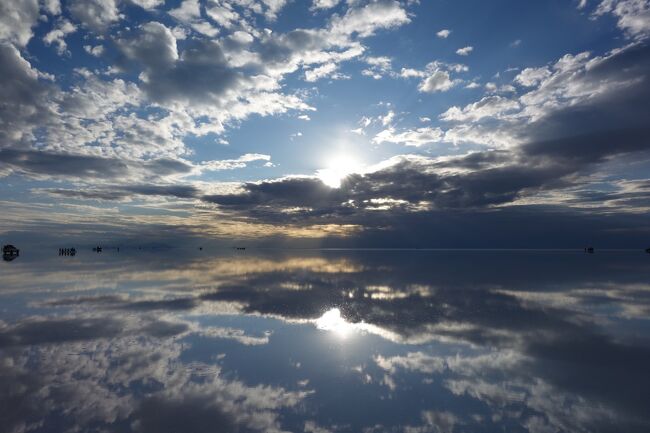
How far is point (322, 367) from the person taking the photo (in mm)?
14719

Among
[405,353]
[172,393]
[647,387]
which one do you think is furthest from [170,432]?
[647,387]

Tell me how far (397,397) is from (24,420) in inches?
405

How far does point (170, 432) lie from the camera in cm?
948

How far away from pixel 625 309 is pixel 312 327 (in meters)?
22.5

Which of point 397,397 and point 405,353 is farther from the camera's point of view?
point 405,353

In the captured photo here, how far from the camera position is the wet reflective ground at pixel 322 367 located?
10336 millimetres

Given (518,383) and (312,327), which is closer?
(518,383)

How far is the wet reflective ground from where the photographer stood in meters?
10.3

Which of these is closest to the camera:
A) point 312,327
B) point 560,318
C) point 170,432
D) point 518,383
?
point 170,432

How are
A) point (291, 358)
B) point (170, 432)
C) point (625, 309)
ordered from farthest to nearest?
1. point (625, 309)
2. point (291, 358)
3. point (170, 432)

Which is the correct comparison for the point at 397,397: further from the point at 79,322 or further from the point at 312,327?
the point at 79,322

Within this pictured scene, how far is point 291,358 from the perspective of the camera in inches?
622

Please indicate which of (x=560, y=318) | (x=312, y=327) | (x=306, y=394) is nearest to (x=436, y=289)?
(x=560, y=318)

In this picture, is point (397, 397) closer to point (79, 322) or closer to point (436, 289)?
point (79, 322)
